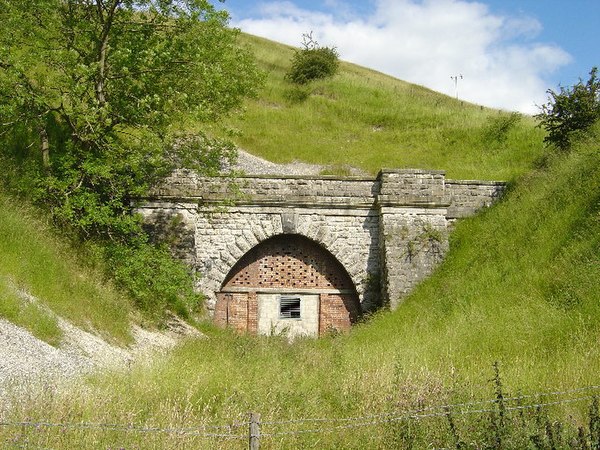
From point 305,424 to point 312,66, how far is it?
90.6 feet

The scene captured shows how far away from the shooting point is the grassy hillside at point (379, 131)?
23.5 metres

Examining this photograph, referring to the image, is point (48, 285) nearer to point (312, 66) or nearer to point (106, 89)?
point (106, 89)

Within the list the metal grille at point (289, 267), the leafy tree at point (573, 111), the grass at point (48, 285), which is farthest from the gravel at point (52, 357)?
the leafy tree at point (573, 111)

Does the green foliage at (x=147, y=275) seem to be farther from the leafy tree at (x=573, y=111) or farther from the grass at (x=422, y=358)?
the leafy tree at (x=573, y=111)

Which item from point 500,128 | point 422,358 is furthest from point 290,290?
point 500,128

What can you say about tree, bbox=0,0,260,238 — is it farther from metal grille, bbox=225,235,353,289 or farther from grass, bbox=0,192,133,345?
metal grille, bbox=225,235,353,289

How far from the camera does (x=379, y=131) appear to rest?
2759cm

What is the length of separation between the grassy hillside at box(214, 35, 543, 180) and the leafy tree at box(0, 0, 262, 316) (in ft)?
29.2

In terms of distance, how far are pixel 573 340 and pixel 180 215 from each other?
392 inches

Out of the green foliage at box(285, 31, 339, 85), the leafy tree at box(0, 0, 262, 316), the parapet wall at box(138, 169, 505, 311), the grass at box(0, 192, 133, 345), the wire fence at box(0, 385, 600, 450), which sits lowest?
the wire fence at box(0, 385, 600, 450)

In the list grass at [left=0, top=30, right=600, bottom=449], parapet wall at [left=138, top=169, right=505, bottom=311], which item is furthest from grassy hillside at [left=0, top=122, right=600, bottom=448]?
parapet wall at [left=138, top=169, right=505, bottom=311]

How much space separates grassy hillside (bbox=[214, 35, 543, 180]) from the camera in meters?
23.5

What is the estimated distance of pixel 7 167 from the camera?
563 inches

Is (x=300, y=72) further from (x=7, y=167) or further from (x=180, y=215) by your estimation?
(x=7, y=167)
